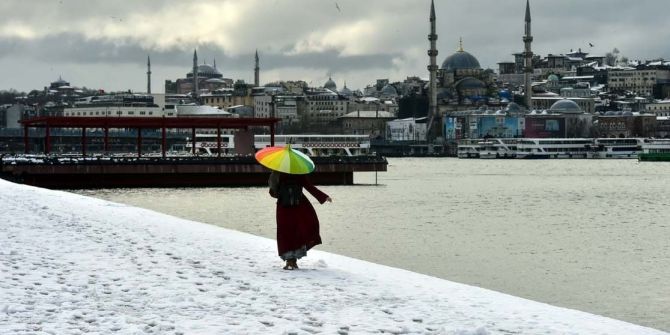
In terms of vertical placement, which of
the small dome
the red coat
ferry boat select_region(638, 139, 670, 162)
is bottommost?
ferry boat select_region(638, 139, 670, 162)

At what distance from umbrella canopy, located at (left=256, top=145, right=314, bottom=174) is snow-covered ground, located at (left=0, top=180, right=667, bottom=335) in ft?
4.19

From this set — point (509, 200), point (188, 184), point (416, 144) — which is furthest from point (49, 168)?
point (416, 144)

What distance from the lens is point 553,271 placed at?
21.1 metres

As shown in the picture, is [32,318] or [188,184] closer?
[32,318]

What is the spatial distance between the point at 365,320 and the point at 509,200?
39.7 m

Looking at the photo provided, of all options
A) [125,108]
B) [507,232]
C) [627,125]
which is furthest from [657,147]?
[507,232]

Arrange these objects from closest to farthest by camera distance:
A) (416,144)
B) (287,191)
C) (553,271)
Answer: (287,191) → (553,271) → (416,144)

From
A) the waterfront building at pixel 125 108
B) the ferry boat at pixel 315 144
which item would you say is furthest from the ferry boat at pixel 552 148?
the waterfront building at pixel 125 108

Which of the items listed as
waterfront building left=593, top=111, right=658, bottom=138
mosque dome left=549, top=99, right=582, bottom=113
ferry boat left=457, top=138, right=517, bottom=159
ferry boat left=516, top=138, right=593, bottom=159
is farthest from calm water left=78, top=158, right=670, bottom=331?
waterfront building left=593, top=111, right=658, bottom=138

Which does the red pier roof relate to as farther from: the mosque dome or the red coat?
the mosque dome

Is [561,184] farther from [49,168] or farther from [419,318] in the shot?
[419,318]

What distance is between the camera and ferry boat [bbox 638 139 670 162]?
12738cm

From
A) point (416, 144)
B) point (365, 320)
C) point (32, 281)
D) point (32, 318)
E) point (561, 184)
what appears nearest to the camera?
point (32, 318)

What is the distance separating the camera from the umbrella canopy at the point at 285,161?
13.2 m
